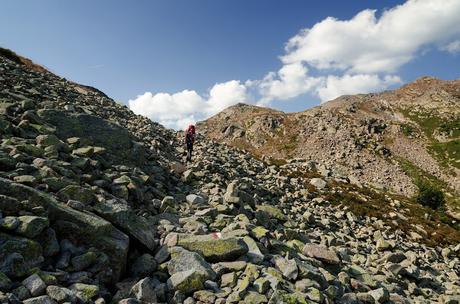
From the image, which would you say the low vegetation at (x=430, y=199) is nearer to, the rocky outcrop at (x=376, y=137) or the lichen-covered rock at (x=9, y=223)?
the rocky outcrop at (x=376, y=137)

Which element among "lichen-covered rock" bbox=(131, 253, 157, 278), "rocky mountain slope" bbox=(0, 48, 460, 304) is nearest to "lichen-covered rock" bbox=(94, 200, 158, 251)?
"rocky mountain slope" bbox=(0, 48, 460, 304)

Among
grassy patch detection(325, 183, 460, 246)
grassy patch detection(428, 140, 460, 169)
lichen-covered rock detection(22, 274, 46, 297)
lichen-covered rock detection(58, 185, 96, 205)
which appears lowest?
grassy patch detection(325, 183, 460, 246)

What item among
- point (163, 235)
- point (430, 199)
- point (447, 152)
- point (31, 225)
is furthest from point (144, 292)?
point (447, 152)

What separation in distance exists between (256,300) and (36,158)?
8.98m

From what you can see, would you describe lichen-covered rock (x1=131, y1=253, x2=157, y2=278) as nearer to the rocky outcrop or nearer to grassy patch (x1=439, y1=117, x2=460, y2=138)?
the rocky outcrop

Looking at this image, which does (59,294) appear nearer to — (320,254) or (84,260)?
(84,260)

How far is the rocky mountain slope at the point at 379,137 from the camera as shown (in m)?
68.1

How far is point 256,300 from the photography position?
802 centimetres

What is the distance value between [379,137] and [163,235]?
83949 millimetres

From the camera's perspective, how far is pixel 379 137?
8481 cm

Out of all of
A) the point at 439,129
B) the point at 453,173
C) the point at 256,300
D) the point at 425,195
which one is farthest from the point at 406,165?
the point at 256,300

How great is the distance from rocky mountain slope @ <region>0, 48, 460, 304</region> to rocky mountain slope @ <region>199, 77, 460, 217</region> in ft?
119

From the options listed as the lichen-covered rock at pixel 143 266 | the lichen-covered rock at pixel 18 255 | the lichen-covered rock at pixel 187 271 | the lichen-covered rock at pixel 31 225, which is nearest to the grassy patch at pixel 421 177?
the lichen-covered rock at pixel 187 271

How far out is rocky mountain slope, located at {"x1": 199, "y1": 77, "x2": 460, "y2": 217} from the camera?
224 ft
